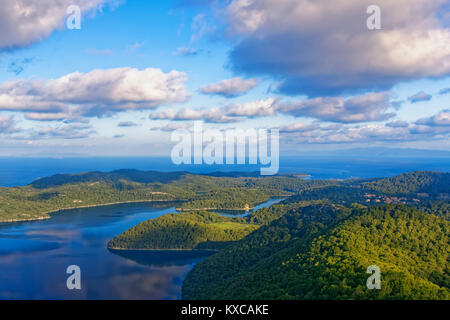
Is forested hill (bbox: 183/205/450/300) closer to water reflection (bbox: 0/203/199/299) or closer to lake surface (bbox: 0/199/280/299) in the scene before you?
water reflection (bbox: 0/203/199/299)

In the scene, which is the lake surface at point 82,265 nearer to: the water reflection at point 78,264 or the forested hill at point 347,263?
the water reflection at point 78,264

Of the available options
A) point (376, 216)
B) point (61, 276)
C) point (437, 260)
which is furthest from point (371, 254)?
point (61, 276)

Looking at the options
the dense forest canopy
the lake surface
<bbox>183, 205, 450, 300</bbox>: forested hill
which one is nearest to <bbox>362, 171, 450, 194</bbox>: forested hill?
the dense forest canopy

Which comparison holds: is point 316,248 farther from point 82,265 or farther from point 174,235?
point 82,265

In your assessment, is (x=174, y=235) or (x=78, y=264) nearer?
(x=78, y=264)

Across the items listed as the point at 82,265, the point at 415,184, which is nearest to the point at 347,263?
the point at 82,265

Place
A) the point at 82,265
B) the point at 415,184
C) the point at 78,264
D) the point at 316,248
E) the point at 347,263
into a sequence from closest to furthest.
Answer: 1. the point at 347,263
2. the point at 316,248
3. the point at 82,265
4. the point at 78,264
5. the point at 415,184
